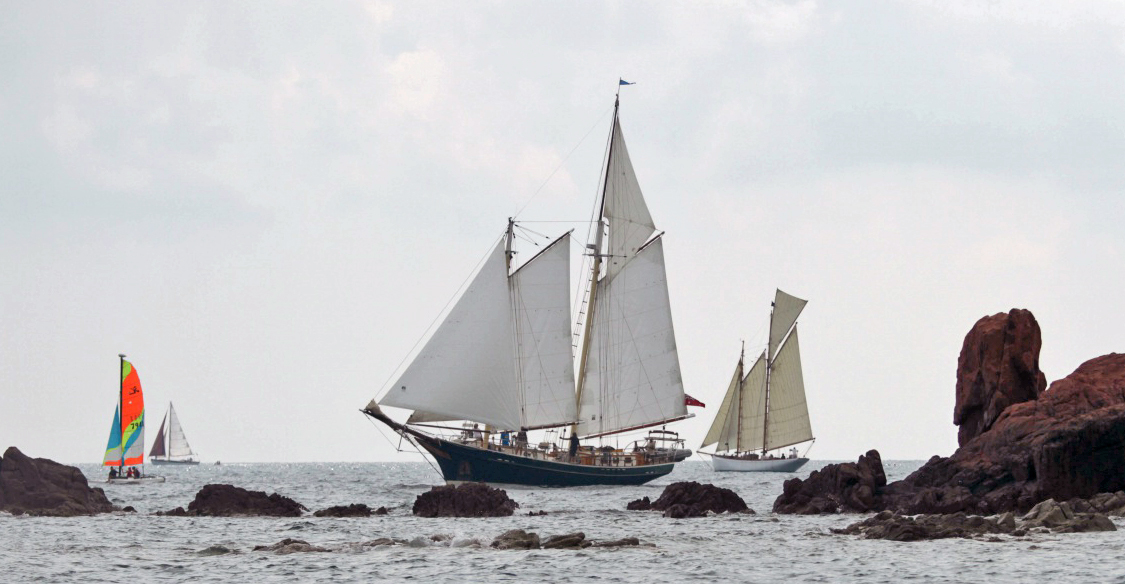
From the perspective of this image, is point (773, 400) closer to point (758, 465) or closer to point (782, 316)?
point (782, 316)

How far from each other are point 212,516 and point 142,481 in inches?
1933

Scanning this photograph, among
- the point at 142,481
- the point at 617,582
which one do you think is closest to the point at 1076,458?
the point at 617,582

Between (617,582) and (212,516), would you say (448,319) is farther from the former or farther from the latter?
(617,582)

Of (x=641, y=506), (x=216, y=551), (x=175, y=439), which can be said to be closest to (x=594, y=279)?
(x=641, y=506)

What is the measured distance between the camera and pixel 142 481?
9925cm

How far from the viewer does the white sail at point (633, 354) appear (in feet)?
271

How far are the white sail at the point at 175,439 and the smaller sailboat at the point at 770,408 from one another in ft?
276

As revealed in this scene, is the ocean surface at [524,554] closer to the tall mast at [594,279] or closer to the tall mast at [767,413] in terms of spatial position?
the tall mast at [594,279]

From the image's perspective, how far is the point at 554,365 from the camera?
78875mm

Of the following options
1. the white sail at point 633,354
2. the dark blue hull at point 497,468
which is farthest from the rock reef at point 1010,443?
the dark blue hull at point 497,468

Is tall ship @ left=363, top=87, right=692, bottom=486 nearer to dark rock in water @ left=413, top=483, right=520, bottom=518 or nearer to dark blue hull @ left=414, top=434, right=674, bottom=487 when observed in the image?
dark blue hull @ left=414, top=434, right=674, bottom=487

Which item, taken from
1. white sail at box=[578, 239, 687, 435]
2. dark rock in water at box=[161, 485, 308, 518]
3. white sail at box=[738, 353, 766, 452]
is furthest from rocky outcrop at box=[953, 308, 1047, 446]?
white sail at box=[738, 353, 766, 452]

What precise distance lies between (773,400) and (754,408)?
141 inches

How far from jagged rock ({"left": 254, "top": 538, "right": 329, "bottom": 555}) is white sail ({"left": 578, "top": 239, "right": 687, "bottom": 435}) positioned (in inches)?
1739
